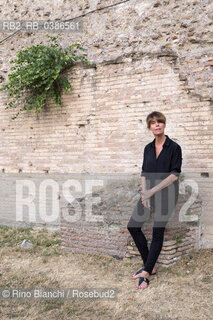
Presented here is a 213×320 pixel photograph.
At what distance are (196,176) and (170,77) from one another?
1.59m

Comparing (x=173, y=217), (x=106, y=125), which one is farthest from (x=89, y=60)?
(x=173, y=217)

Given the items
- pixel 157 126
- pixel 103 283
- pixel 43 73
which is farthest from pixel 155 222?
pixel 43 73

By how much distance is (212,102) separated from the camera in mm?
5211

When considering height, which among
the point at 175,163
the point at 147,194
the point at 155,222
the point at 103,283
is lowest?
the point at 103,283

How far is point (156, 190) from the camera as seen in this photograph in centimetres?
407

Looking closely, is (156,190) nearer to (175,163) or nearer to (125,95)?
(175,163)

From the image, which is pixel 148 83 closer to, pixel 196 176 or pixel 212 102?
pixel 212 102

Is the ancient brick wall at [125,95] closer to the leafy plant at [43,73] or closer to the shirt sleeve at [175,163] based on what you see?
the leafy plant at [43,73]

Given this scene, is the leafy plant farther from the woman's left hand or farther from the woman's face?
the woman's left hand

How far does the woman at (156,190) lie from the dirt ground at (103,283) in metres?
0.25

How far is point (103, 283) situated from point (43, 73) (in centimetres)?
385

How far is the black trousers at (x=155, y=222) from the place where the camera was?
4.04 meters

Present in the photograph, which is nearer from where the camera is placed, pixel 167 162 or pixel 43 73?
pixel 167 162

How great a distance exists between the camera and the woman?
404 cm
